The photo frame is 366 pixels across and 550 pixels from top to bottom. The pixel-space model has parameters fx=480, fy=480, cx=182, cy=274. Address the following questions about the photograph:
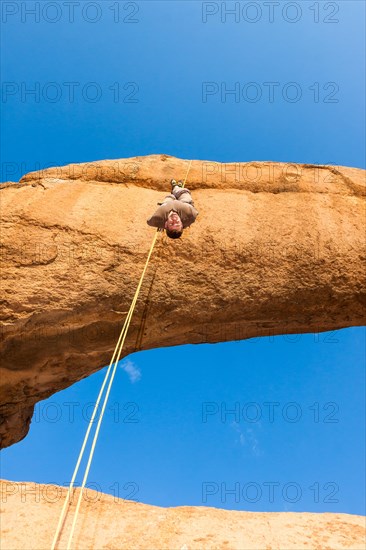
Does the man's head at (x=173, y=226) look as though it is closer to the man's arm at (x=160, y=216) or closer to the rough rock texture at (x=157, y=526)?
the man's arm at (x=160, y=216)

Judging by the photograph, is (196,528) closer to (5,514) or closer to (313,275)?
(5,514)

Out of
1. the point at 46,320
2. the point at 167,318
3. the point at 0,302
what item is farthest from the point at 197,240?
the point at 0,302

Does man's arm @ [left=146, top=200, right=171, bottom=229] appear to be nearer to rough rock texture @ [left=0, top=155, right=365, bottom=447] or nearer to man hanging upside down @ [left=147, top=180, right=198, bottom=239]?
man hanging upside down @ [left=147, top=180, right=198, bottom=239]

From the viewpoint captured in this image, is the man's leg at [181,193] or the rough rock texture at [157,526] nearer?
the man's leg at [181,193]

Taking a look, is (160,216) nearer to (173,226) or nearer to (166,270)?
(173,226)

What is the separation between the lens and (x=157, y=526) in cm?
682

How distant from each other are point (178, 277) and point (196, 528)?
13.0 feet

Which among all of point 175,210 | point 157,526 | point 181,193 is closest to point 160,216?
point 175,210

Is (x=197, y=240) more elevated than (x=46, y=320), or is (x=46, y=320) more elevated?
(x=197, y=240)

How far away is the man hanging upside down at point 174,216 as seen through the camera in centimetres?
478

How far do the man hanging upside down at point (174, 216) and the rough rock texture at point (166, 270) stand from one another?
0.87ft

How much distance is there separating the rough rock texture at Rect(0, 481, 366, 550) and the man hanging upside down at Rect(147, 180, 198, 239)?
4.37m

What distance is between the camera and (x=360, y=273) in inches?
205

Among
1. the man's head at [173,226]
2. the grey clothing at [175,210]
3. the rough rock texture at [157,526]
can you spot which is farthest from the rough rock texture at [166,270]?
the rough rock texture at [157,526]
